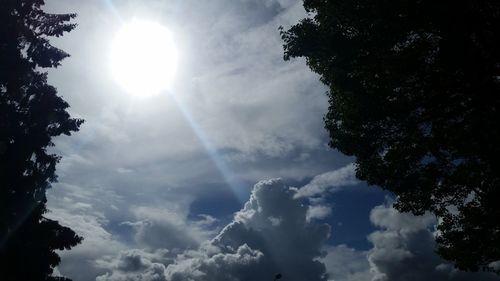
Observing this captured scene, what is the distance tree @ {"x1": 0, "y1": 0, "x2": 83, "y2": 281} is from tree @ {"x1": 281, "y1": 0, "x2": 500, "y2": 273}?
12201mm

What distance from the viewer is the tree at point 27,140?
1505 centimetres

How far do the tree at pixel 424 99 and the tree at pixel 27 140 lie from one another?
1220 centimetres

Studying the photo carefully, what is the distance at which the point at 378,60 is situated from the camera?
945 cm

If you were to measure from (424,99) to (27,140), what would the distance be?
1521cm

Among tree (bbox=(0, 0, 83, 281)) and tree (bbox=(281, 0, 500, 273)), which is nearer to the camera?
tree (bbox=(281, 0, 500, 273))

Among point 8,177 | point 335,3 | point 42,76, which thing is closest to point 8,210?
point 8,177

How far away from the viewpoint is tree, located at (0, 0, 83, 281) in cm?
1505

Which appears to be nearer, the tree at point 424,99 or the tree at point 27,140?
the tree at point 424,99

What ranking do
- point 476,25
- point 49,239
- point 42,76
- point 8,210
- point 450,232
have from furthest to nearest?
point 42,76, point 49,239, point 8,210, point 450,232, point 476,25

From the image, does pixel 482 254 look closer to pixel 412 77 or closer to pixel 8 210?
pixel 412 77

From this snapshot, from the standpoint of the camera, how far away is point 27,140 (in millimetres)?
15930

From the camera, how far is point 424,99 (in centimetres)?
947

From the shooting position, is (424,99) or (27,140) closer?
(424,99)

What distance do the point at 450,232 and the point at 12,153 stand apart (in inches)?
637
